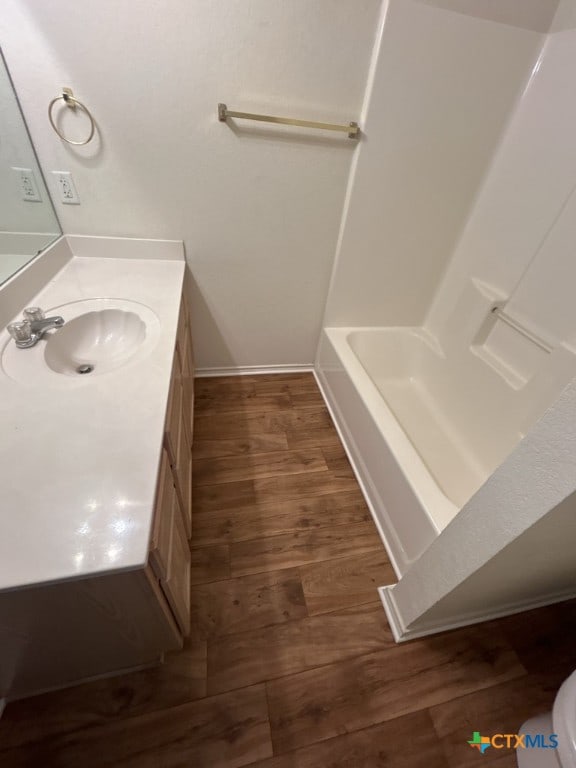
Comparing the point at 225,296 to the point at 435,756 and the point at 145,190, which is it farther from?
the point at 435,756

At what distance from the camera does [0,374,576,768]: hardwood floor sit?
87cm

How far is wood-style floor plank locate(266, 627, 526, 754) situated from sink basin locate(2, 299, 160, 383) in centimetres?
115

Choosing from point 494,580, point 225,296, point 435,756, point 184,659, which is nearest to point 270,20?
point 225,296

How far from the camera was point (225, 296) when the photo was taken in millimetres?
1719

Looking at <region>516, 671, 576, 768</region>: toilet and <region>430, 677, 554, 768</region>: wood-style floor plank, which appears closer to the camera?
<region>516, 671, 576, 768</region>: toilet

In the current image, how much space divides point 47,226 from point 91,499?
1.25 metres

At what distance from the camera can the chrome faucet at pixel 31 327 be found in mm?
875

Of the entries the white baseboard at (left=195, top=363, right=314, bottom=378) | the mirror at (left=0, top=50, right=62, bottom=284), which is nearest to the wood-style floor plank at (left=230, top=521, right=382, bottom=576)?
the white baseboard at (left=195, top=363, right=314, bottom=378)

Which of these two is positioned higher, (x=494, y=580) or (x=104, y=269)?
(x=104, y=269)

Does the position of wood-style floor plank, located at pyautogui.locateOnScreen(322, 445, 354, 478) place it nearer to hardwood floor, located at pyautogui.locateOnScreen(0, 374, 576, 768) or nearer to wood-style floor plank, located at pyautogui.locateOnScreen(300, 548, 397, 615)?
hardwood floor, located at pyautogui.locateOnScreen(0, 374, 576, 768)

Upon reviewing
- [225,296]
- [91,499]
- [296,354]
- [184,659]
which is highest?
[91,499]

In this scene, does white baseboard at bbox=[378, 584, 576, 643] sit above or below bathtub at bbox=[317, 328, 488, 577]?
below

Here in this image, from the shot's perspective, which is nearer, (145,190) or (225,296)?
(145,190)

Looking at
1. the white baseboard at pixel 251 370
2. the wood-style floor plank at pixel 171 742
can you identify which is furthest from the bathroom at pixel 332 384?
the white baseboard at pixel 251 370
